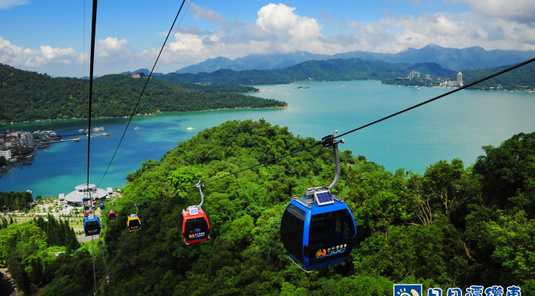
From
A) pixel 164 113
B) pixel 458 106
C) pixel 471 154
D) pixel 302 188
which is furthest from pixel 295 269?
pixel 164 113

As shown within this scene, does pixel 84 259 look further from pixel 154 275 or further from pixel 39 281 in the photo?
pixel 154 275

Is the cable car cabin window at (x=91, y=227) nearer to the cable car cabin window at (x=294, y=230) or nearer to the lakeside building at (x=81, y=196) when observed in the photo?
the cable car cabin window at (x=294, y=230)

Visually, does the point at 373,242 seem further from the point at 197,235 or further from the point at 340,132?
the point at 340,132

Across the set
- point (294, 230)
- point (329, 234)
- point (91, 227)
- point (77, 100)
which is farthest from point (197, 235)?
point (77, 100)

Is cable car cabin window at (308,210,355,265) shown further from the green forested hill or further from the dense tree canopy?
the green forested hill

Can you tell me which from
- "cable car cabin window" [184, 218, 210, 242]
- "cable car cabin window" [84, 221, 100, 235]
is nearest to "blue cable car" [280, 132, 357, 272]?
"cable car cabin window" [184, 218, 210, 242]
